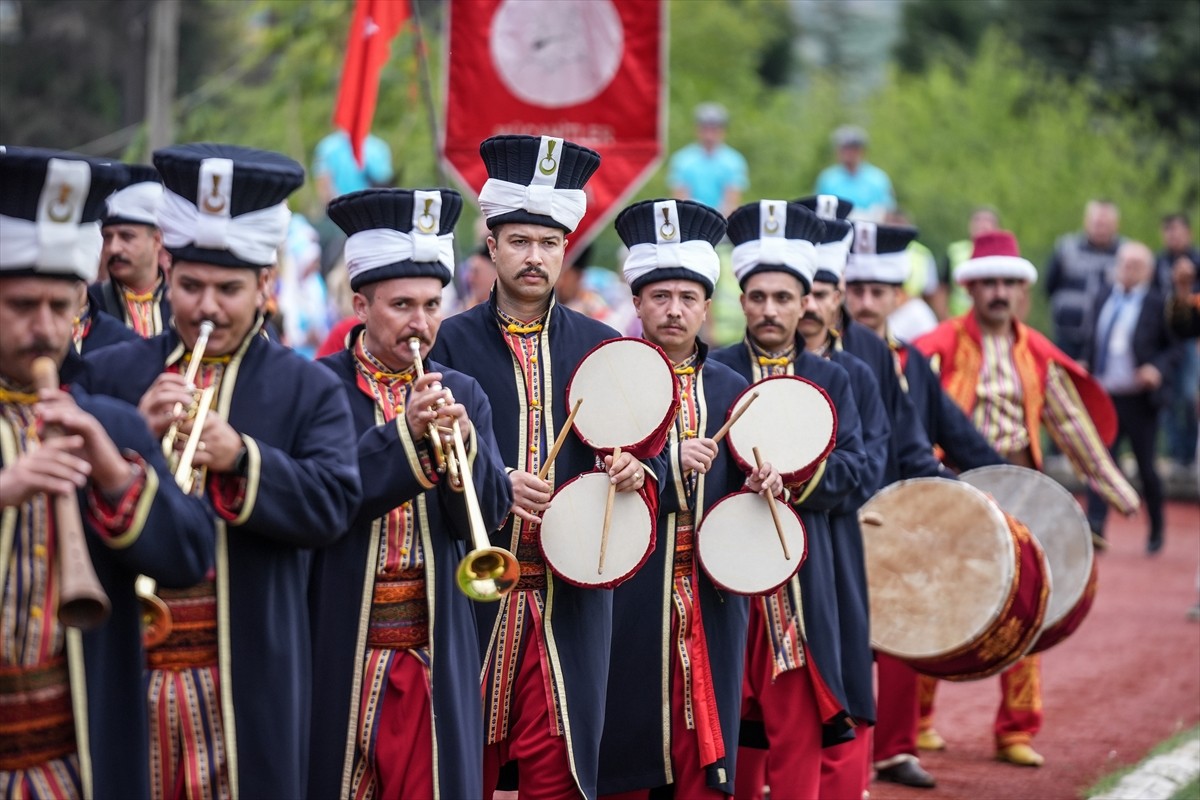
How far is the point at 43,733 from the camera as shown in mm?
4184

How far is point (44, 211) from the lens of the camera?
415cm

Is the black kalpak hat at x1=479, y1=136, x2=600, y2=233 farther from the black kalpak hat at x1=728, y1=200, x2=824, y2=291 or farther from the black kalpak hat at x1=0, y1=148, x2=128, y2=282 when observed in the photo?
the black kalpak hat at x1=0, y1=148, x2=128, y2=282

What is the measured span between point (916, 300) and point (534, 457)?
403 inches

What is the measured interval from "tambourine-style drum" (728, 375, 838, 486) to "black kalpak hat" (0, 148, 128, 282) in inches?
117

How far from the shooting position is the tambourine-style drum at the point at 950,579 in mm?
7895

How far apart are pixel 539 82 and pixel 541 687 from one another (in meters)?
4.65

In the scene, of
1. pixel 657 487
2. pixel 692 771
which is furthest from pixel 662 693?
pixel 657 487

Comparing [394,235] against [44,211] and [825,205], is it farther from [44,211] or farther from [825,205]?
[825,205]

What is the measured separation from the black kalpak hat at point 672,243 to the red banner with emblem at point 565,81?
3.26m

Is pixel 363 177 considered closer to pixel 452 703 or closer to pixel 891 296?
pixel 891 296

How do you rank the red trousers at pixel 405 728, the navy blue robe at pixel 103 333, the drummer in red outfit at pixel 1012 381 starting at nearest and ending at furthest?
the red trousers at pixel 405 728
the navy blue robe at pixel 103 333
the drummer in red outfit at pixel 1012 381

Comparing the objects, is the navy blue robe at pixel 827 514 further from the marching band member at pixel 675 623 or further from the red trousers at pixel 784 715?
the marching band member at pixel 675 623

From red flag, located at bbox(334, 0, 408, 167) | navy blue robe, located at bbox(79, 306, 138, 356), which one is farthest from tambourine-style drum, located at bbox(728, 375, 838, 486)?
red flag, located at bbox(334, 0, 408, 167)

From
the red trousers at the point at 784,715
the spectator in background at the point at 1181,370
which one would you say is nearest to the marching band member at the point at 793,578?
the red trousers at the point at 784,715
